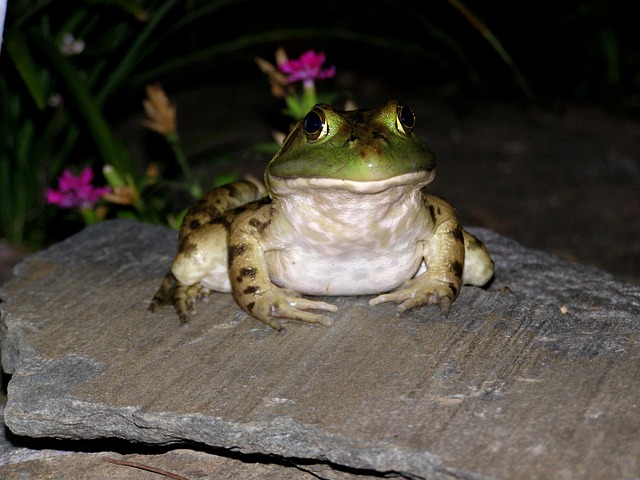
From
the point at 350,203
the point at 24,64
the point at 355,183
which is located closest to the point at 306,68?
the point at 24,64

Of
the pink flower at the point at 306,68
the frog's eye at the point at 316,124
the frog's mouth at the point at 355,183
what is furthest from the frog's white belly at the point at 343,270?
the pink flower at the point at 306,68

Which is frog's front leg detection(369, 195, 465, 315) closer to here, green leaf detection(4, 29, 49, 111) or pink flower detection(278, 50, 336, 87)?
pink flower detection(278, 50, 336, 87)

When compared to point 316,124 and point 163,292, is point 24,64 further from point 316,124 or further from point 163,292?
point 316,124

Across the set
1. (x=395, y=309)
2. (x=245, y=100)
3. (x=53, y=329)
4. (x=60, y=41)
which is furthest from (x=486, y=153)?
(x=53, y=329)

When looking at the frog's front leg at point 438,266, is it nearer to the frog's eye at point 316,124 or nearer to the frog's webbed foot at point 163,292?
the frog's eye at point 316,124

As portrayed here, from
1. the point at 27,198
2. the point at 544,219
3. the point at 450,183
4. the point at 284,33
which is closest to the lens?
the point at 284,33

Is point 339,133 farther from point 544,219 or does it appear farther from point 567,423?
point 544,219
